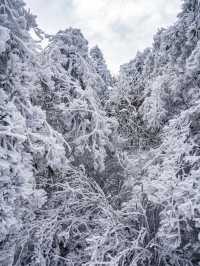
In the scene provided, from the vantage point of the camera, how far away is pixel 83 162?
865cm

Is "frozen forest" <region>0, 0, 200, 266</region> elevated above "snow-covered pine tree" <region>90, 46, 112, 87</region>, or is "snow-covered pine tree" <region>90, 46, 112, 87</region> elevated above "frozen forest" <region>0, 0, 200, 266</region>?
"snow-covered pine tree" <region>90, 46, 112, 87</region>

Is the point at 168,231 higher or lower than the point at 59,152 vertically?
lower

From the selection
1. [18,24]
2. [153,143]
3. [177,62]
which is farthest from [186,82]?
[153,143]

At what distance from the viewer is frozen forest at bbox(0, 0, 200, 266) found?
5156mm

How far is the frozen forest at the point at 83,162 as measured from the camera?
516 cm

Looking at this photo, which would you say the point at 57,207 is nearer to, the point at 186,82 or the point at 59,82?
the point at 59,82

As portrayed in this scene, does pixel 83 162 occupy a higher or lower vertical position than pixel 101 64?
lower

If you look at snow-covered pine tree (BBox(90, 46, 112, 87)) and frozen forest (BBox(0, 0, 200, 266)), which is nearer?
frozen forest (BBox(0, 0, 200, 266))

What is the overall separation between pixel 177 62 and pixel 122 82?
9.49 m

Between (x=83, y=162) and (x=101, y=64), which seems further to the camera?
(x=101, y=64)

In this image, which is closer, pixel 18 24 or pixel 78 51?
pixel 18 24

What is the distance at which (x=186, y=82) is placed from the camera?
710 cm

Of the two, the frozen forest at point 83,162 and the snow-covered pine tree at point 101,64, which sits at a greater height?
the snow-covered pine tree at point 101,64

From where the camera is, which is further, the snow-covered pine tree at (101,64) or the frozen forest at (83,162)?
the snow-covered pine tree at (101,64)
